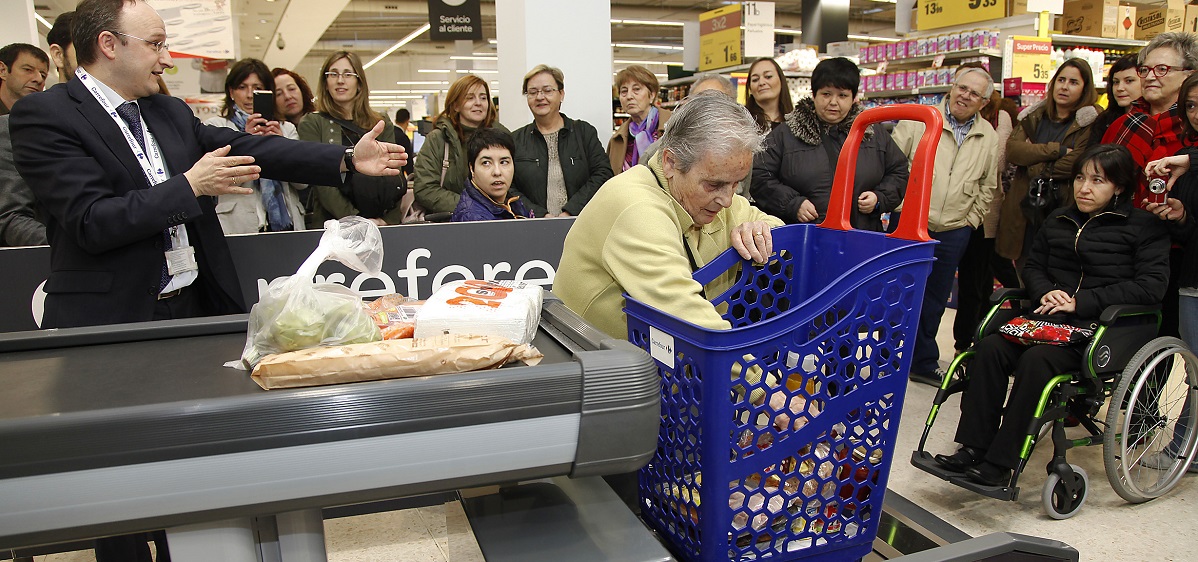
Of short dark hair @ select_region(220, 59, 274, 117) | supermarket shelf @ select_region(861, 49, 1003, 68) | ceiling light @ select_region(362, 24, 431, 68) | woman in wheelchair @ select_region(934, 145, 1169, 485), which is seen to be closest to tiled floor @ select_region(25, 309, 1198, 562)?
woman in wheelchair @ select_region(934, 145, 1169, 485)

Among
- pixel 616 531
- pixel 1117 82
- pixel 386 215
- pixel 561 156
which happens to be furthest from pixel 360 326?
pixel 1117 82

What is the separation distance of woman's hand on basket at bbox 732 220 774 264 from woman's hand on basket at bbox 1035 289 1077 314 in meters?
1.86

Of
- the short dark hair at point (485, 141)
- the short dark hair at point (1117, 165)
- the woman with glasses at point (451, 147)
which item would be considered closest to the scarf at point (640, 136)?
the woman with glasses at point (451, 147)

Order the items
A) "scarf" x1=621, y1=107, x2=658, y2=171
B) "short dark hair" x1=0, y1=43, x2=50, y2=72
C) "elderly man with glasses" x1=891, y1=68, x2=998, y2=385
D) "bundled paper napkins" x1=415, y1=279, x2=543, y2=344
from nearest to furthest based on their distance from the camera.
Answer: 1. "bundled paper napkins" x1=415, y1=279, x2=543, y2=344
2. "short dark hair" x1=0, y1=43, x2=50, y2=72
3. "elderly man with glasses" x1=891, y1=68, x2=998, y2=385
4. "scarf" x1=621, y1=107, x2=658, y2=171

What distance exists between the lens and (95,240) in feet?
5.99

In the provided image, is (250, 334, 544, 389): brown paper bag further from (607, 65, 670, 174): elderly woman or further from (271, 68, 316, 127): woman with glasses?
(607, 65, 670, 174): elderly woman

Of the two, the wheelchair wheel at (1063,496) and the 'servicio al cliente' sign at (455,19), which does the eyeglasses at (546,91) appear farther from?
the 'servicio al cliente' sign at (455,19)

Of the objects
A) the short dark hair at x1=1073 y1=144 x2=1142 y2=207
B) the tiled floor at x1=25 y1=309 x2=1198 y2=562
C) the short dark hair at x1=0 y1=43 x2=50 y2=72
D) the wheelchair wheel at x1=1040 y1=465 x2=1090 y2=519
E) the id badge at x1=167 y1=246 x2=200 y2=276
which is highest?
the short dark hair at x1=0 y1=43 x2=50 y2=72

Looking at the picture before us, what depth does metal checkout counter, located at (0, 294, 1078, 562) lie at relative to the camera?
920mm

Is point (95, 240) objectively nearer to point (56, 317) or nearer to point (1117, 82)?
point (56, 317)

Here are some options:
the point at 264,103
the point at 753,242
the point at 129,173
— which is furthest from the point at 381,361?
the point at 264,103

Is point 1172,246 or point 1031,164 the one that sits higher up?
point 1031,164

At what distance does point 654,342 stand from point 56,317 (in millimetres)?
1545

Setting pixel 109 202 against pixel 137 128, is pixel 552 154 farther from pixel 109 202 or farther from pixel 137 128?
pixel 109 202
